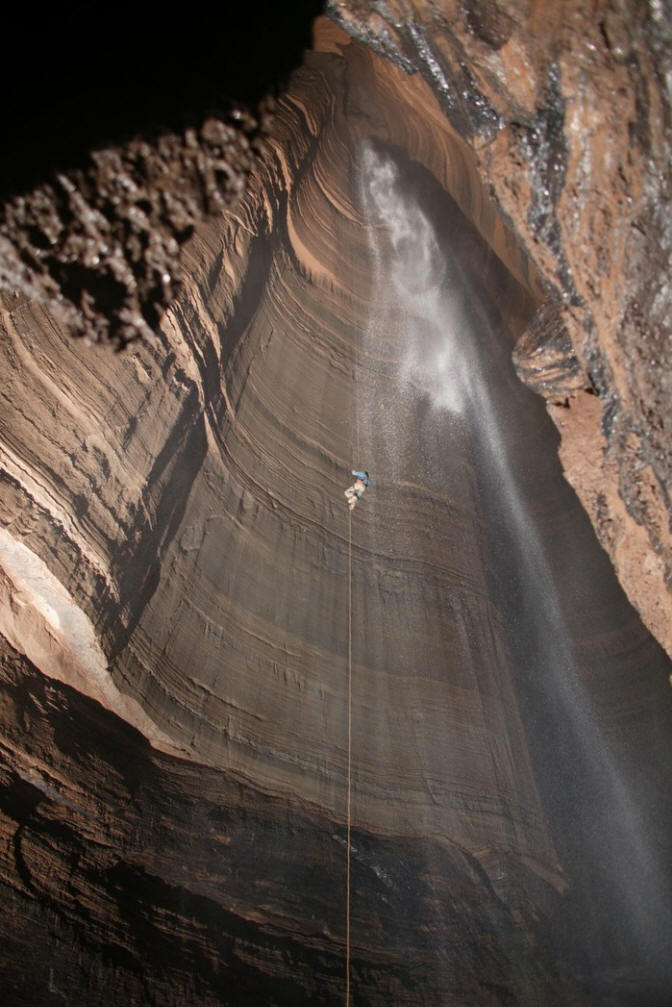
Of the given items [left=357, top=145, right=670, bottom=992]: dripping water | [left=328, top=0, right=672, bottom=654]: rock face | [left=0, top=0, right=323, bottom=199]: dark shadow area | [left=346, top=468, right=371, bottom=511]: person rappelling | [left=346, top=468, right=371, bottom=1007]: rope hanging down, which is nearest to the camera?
[left=328, top=0, right=672, bottom=654]: rock face

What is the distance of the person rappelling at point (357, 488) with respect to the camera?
5.16 m

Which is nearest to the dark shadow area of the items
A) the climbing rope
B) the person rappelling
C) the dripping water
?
the dripping water

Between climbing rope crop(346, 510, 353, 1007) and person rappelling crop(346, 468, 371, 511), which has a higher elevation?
person rappelling crop(346, 468, 371, 511)

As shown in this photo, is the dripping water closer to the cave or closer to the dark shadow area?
the cave

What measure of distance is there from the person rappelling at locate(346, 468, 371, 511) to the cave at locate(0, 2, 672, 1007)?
0.25ft

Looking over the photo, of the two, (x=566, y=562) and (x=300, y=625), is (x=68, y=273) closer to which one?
(x=300, y=625)

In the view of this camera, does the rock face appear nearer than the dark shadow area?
Yes

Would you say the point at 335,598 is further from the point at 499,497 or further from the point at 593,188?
the point at 593,188

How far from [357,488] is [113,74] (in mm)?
2957

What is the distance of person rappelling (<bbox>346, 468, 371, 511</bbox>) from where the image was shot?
516 centimetres

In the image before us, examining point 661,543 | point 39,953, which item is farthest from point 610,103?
point 39,953

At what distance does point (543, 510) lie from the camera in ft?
20.0

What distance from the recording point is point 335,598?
4789 millimetres

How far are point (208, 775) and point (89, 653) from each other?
3.14 ft
